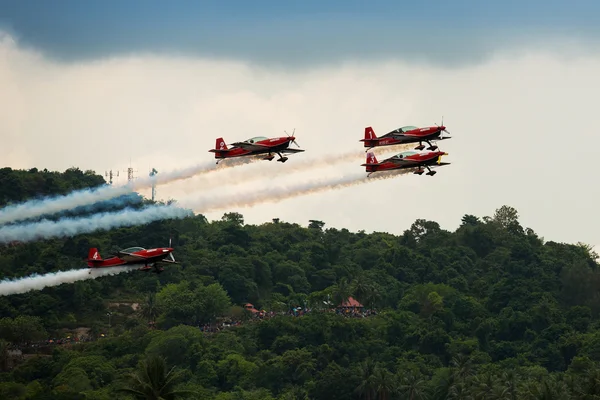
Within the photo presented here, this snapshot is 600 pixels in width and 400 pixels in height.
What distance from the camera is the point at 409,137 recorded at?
488ft

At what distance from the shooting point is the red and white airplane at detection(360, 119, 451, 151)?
5827 inches

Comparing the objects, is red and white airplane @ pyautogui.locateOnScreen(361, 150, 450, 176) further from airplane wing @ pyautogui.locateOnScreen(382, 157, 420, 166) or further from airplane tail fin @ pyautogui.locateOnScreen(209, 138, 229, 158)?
airplane tail fin @ pyautogui.locateOnScreen(209, 138, 229, 158)

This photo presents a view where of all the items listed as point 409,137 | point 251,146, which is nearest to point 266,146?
point 251,146

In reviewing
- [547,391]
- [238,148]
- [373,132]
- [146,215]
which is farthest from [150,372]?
[547,391]

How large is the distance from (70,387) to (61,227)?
→ 53466 mm

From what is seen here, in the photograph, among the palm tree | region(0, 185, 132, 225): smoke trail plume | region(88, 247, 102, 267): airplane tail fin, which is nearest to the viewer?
region(88, 247, 102, 267): airplane tail fin

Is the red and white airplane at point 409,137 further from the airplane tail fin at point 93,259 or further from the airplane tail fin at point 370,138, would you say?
the airplane tail fin at point 93,259

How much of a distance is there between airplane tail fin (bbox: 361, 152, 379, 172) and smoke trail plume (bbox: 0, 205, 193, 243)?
64.8 feet

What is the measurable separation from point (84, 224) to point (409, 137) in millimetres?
35749

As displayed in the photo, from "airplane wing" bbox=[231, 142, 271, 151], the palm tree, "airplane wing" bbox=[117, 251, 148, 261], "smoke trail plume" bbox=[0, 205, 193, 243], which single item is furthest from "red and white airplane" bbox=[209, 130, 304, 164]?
the palm tree

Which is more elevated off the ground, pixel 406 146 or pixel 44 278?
pixel 406 146

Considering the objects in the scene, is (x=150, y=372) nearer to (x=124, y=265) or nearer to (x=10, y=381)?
(x=124, y=265)

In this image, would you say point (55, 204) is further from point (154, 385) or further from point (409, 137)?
point (409, 137)

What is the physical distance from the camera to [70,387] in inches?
7549
